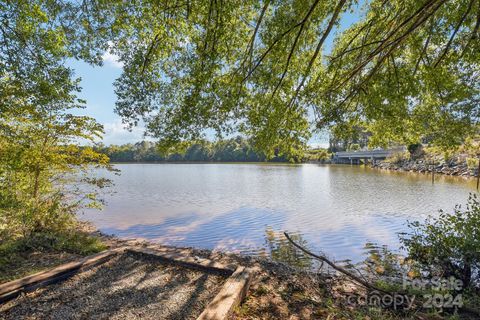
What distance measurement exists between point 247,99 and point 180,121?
1.67 m

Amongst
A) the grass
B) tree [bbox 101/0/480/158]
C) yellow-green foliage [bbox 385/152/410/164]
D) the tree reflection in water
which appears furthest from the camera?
yellow-green foliage [bbox 385/152/410/164]

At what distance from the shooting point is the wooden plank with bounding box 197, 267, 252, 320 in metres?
2.36

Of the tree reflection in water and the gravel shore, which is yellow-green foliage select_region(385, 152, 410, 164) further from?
the gravel shore

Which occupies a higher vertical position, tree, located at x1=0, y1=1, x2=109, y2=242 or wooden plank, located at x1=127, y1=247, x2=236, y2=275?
tree, located at x1=0, y1=1, x2=109, y2=242

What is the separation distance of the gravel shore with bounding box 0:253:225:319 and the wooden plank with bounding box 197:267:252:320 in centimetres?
23

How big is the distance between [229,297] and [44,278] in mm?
2404

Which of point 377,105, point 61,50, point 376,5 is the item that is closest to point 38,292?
point 61,50

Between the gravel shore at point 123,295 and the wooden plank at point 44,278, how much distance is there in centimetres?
9

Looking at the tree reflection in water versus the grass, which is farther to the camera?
the tree reflection in water

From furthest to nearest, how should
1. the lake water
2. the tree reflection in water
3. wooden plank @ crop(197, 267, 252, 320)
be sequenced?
the lake water < the tree reflection in water < wooden plank @ crop(197, 267, 252, 320)

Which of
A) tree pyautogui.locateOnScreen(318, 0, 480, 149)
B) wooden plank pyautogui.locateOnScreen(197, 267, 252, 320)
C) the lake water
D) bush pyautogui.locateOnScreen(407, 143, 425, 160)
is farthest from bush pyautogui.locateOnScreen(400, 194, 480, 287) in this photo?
bush pyautogui.locateOnScreen(407, 143, 425, 160)

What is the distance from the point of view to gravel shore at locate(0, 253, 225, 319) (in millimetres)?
2605

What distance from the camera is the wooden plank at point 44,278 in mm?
2828

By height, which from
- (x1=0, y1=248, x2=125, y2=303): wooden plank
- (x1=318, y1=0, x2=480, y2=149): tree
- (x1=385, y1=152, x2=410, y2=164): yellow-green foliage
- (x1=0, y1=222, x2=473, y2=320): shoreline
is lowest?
(x1=0, y1=222, x2=473, y2=320): shoreline
